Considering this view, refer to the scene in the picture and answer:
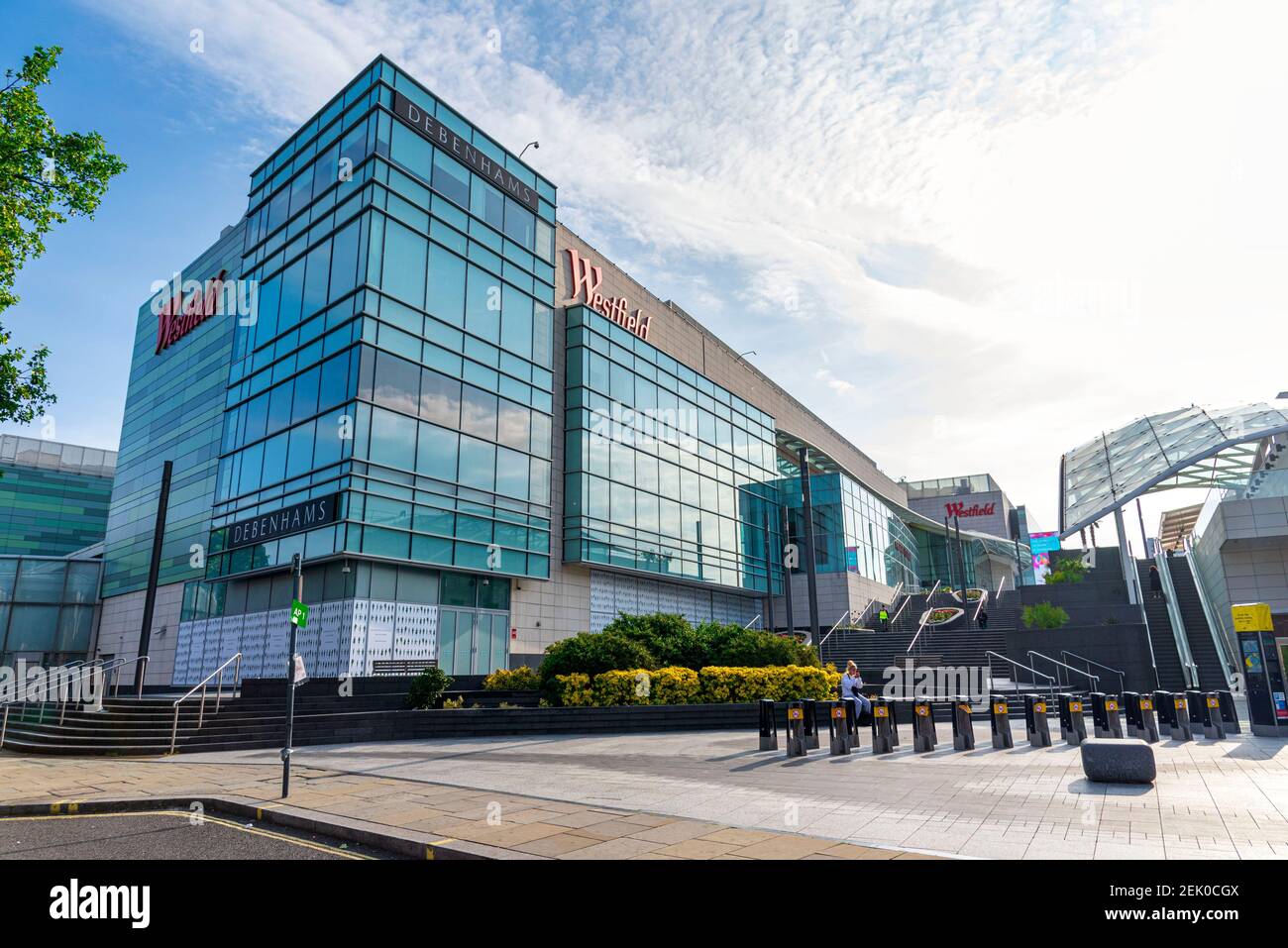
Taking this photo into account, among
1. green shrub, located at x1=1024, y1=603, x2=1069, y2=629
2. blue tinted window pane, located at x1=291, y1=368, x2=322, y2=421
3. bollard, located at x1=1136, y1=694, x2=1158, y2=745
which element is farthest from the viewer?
green shrub, located at x1=1024, y1=603, x2=1069, y2=629

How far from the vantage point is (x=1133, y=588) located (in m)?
35.2

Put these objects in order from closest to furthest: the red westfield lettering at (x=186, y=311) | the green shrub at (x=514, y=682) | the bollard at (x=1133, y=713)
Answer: the bollard at (x=1133, y=713) → the green shrub at (x=514, y=682) → the red westfield lettering at (x=186, y=311)

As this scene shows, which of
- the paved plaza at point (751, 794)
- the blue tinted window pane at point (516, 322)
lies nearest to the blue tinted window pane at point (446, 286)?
the blue tinted window pane at point (516, 322)

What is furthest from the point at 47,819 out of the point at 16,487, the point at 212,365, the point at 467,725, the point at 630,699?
the point at 16,487

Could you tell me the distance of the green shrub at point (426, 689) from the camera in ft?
65.7

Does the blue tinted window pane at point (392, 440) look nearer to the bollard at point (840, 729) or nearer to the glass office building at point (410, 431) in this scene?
the glass office building at point (410, 431)

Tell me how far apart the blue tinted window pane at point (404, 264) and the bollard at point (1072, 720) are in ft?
76.4

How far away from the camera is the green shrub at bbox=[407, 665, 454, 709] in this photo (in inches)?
788

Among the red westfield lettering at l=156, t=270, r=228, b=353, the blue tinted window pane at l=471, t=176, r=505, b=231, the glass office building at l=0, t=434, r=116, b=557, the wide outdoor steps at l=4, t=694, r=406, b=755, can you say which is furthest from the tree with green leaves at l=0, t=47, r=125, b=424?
the glass office building at l=0, t=434, r=116, b=557

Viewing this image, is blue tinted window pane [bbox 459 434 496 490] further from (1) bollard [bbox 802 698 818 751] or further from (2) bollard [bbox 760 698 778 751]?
(1) bollard [bbox 802 698 818 751]
